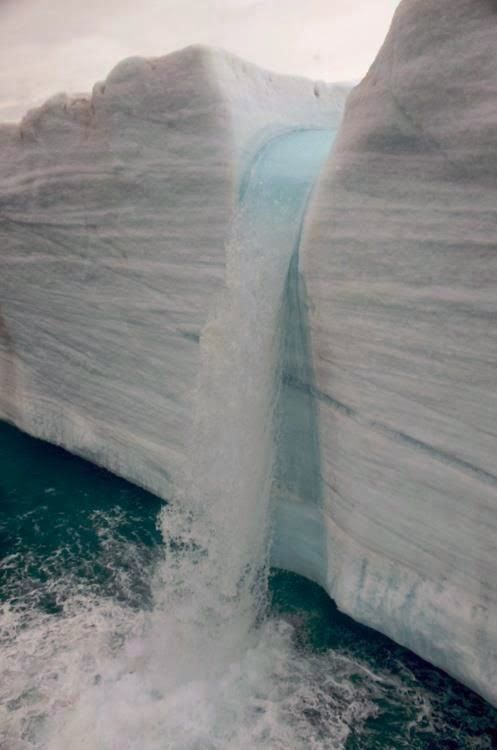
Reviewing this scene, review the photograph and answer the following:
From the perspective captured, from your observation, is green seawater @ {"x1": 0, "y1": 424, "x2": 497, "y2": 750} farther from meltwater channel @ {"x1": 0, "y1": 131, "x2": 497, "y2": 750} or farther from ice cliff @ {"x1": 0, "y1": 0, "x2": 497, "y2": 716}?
ice cliff @ {"x1": 0, "y1": 0, "x2": 497, "y2": 716}

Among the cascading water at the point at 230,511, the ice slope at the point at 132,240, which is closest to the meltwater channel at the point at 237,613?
the cascading water at the point at 230,511

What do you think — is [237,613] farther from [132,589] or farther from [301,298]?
[301,298]

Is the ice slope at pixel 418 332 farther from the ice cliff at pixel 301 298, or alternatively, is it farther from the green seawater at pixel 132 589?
the green seawater at pixel 132 589

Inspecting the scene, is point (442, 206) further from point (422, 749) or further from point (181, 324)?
point (422, 749)

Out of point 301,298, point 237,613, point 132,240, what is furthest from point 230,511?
point 132,240

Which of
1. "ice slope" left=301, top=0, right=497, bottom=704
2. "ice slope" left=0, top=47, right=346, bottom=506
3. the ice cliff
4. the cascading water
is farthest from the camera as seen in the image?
"ice slope" left=0, top=47, right=346, bottom=506

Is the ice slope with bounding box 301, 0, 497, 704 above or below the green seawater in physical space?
above

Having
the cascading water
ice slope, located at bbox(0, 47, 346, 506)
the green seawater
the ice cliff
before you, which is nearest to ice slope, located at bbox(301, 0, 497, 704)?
the ice cliff
